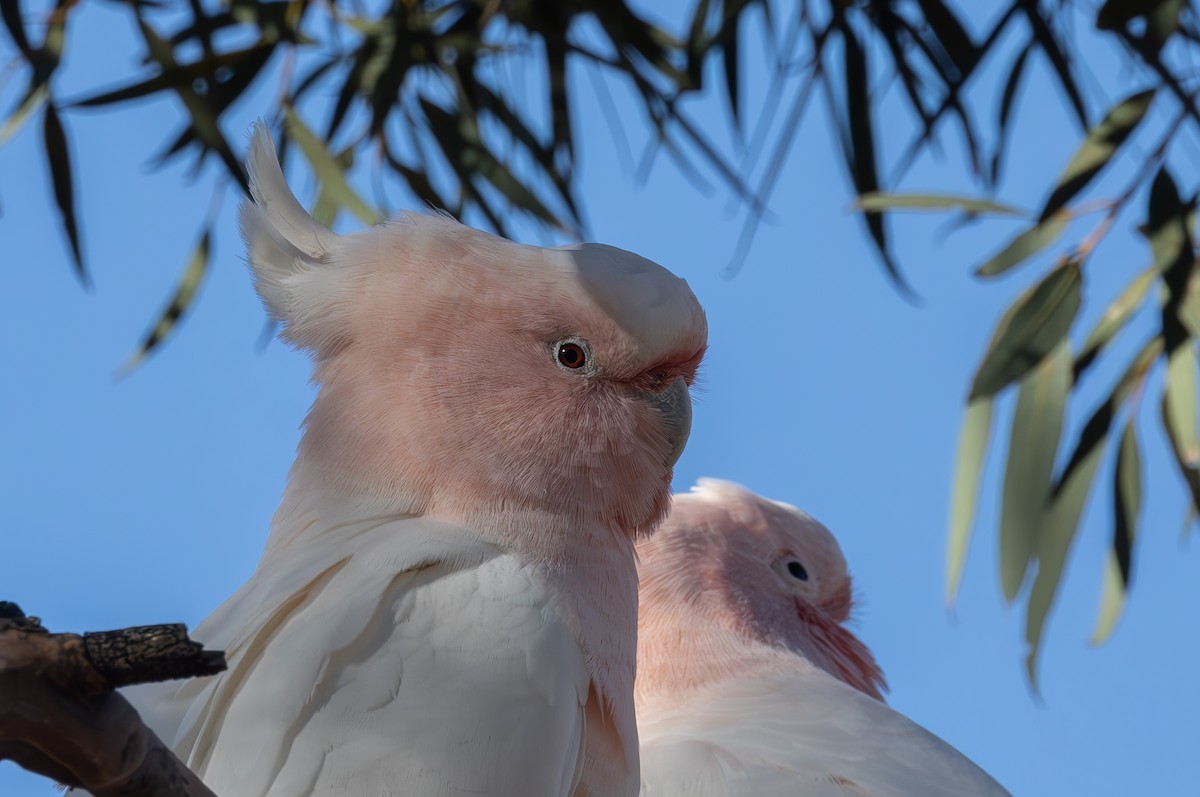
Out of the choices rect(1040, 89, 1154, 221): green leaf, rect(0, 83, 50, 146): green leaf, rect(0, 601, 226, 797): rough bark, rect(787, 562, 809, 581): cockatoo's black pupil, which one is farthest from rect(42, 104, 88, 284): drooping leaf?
rect(0, 601, 226, 797): rough bark

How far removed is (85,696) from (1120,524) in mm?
2376

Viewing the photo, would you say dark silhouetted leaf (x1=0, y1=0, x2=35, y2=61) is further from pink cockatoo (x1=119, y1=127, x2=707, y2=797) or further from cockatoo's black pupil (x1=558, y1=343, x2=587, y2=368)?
cockatoo's black pupil (x1=558, y1=343, x2=587, y2=368)

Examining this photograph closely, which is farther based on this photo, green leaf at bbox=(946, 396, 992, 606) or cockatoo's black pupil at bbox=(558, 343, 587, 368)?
green leaf at bbox=(946, 396, 992, 606)

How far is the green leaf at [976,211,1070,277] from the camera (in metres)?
2.52

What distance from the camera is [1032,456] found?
8.39 ft

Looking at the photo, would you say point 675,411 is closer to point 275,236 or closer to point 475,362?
point 475,362

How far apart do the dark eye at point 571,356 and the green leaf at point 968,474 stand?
1166 mm

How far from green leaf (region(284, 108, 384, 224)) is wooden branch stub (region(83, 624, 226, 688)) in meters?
2.29

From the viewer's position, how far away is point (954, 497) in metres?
2.56

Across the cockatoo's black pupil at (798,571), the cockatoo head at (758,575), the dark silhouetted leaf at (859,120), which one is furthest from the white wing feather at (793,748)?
the dark silhouetted leaf at (859,120)

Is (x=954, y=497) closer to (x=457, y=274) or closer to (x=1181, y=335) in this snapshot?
(x=1181, y=335)

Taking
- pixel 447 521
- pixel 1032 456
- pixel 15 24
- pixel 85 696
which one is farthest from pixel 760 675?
pixel 15 24

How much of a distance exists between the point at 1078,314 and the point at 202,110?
70.4 inches

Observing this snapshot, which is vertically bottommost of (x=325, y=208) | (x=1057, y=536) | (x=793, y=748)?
(x=793, y=748)
